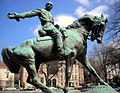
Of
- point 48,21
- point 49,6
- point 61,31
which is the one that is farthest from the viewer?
point 49,6

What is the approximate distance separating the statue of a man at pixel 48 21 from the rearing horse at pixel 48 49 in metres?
0.19

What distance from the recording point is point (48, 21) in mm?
6223

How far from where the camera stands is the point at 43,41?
5.52m

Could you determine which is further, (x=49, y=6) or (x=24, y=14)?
(x=49, y=6)

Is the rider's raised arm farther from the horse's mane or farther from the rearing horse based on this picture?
the horse's mane

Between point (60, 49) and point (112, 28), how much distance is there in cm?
2262

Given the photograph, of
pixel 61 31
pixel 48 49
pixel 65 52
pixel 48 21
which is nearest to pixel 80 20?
pixel 61 31

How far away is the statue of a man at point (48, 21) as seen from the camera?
5492 mm

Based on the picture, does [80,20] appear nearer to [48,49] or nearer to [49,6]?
[49,6]

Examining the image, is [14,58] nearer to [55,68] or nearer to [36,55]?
[36,55]

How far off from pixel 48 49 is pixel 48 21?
1094mm

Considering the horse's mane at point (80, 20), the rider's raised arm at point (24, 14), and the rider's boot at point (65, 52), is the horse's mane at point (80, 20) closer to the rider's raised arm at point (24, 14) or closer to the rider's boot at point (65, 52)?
the rider's boot at point (65, 52)

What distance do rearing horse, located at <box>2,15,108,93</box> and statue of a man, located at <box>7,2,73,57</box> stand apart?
0.62ft

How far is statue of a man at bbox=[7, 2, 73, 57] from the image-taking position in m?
5.49
